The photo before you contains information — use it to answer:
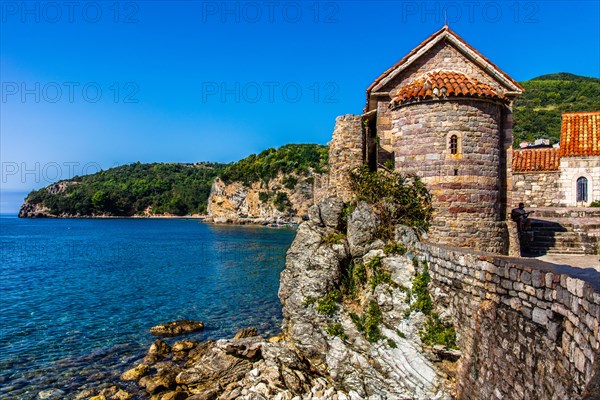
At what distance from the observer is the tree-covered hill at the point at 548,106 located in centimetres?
7146

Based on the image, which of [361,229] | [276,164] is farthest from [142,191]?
[361,229]

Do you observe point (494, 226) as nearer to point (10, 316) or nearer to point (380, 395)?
point (380, 395)

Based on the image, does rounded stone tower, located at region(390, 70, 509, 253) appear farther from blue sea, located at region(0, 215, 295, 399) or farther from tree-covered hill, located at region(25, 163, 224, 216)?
tree-covered hill, located at region(25, 163, 224, 216)

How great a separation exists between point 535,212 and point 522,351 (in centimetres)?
1391

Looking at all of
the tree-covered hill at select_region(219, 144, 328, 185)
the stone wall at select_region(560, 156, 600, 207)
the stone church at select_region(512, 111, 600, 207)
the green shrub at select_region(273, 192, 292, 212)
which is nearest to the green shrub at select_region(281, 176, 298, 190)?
the tree-covered hill at select_region(219, 144, 328, 185)

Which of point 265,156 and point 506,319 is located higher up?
point 265,156

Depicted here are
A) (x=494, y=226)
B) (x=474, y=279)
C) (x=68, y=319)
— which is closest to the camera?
(x=474, y=279)

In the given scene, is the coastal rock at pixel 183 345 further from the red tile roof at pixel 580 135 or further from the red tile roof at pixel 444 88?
the red tile roof at pixel 580 135

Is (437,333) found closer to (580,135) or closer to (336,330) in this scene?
(336,330)

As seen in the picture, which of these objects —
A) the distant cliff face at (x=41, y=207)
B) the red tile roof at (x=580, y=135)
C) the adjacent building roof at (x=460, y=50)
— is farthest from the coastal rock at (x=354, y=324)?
the distant cliff face at (x=41, y=207)

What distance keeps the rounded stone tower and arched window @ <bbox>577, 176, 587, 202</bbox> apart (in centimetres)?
1559

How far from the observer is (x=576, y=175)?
2488 centimetres

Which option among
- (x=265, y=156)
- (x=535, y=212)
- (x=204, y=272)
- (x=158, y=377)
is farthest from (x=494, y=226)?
(x=265, y=156)

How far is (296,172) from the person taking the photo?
4104 inches
